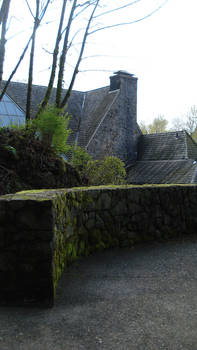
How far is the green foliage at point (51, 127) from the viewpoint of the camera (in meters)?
9.13

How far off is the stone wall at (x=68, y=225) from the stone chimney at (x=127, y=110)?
1877 centimetres

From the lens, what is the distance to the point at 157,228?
7.49 m

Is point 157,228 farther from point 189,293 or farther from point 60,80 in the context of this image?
point 60,80

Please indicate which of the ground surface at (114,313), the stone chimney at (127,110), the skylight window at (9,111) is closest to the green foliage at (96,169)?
the ground surface at (114,313)

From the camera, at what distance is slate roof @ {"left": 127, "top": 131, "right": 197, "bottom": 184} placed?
79.4 feet

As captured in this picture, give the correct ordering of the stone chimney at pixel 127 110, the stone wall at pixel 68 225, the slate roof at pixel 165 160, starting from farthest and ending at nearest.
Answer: the stone chimney at pixel 127 110 → the slate roof at pixel 165 160 → the stone wall at pixel 68 225

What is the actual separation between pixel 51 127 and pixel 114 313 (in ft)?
19.6

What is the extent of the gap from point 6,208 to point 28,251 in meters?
0.51

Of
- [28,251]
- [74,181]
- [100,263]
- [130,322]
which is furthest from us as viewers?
[74,181]

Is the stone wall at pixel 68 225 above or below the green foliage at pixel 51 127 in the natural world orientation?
below

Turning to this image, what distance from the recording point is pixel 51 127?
9.12 m

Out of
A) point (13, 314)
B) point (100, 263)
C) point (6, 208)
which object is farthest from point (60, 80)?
point (13, 314)

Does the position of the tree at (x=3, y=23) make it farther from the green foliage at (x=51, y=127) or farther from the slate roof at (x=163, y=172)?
the slate roof at (x=163, y=172)

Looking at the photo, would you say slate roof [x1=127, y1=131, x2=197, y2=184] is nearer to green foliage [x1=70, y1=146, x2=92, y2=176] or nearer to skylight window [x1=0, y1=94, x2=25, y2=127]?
skylight window [x1=0, y1=94, x2=25, y2=127]
